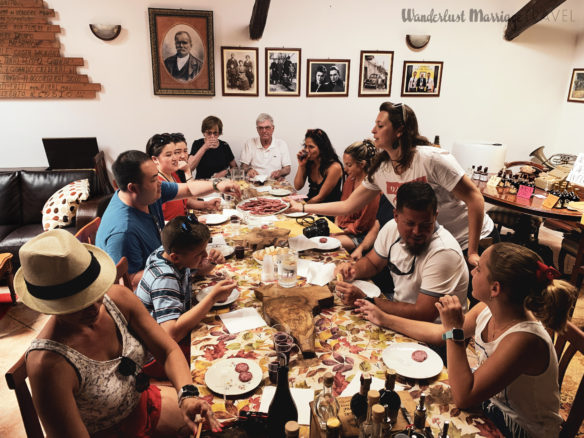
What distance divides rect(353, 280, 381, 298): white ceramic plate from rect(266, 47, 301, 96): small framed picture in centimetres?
392

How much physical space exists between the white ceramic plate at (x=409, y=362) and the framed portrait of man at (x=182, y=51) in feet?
A: 14.7

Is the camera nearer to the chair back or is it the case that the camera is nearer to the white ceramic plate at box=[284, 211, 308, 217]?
the white ceramic plate at box=[284, 211, 308, 217]

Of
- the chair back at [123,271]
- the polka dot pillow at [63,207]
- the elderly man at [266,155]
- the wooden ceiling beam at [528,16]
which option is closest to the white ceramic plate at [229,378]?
the chair back at [123,271]

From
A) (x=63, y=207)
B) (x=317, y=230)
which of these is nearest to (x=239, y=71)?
(x=63, y=207)

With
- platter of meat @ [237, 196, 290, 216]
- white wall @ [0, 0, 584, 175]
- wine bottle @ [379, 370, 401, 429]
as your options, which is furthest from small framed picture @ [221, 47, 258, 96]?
wine bottle @ [379, 370, 401, 429]

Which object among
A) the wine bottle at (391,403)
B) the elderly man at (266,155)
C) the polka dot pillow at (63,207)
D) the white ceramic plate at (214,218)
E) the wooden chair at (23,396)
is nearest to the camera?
the wine bottle at (391,403)

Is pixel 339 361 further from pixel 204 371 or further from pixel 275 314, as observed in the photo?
pixel 204 371

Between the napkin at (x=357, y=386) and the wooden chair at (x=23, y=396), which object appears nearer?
the wooden chair at (x=23, y=396)

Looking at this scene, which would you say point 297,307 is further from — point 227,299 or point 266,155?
point 266,155

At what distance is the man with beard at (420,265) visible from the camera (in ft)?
6.07

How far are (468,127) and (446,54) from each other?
1.10 metres

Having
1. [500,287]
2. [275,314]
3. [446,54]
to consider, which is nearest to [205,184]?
[275,314]

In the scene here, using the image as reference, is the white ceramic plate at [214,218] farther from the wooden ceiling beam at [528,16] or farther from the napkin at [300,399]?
the wooden ceiling beam at [528,16]

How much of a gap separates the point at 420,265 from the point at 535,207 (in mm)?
2194
